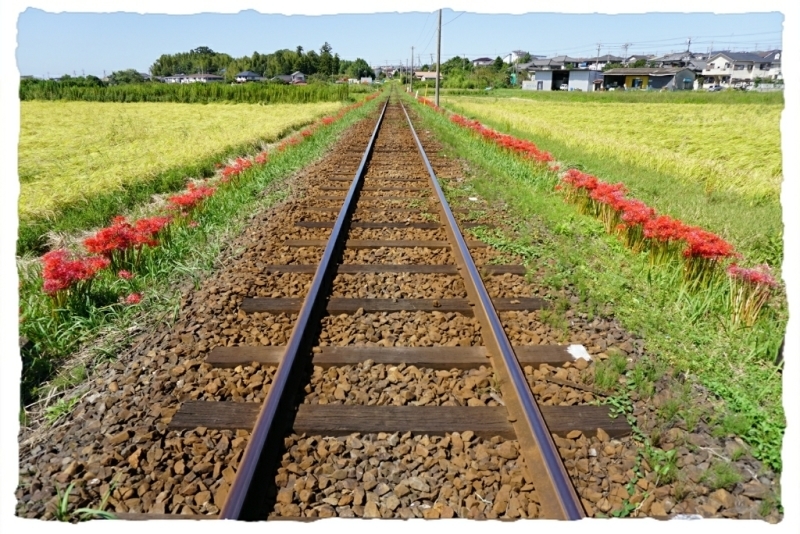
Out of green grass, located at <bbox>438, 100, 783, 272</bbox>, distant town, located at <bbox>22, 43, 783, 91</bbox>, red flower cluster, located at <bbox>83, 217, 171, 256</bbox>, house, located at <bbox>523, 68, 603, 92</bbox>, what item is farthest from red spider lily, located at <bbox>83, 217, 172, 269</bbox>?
house, located at <bbox>523, 68, 603, 92</bbox>

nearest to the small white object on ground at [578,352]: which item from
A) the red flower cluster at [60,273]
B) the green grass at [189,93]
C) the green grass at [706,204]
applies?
the green grass at [706,204]

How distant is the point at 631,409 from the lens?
2684 mm

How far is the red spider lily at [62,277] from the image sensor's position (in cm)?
355

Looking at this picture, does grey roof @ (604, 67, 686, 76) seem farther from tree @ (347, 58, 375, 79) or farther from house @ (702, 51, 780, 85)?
tree @ (347, 58, 375, 79)

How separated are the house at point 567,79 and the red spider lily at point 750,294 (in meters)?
92.2

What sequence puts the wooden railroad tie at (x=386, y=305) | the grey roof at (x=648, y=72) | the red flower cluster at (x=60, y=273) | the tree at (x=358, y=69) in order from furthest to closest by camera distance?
the tree at (x=358, y=69) < the grey roof at (x=648, y=72) < the wooden railroad tie at (x=386, y=305) < the red flower cluster at (x=60, y=273)

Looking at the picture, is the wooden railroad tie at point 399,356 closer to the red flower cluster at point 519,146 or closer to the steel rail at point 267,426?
the steel rail at point 267,426

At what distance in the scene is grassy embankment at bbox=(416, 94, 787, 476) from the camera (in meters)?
2.74

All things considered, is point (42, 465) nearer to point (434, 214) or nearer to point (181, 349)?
point (181, 349)

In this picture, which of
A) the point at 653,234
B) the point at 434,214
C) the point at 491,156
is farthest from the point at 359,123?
the point at 653,234

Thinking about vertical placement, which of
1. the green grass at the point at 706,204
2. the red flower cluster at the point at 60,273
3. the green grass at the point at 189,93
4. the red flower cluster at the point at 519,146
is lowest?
the red flower cluster at the point at 60,273

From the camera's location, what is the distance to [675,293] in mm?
4191

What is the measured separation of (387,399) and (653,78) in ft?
292

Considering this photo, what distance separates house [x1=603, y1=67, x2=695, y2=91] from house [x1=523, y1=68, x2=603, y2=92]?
3040mm
